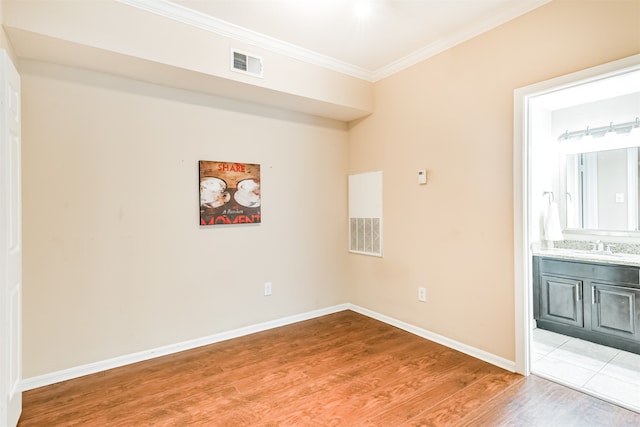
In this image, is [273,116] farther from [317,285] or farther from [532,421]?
[532,421]

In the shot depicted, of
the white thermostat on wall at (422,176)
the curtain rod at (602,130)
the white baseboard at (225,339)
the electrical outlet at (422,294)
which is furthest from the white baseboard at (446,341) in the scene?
the curtain rod at (602,130)

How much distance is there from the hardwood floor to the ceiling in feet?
8.87

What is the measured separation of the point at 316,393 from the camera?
231cm

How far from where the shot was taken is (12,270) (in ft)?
6.03

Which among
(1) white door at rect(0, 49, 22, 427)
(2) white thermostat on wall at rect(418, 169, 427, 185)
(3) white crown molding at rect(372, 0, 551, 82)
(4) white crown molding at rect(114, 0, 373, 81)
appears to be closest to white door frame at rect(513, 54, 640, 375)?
(3) white crown molding at rect(372, 0, 551, 82)

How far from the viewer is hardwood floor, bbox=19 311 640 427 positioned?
202 cm

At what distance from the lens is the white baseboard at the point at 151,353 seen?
2430 millimetres

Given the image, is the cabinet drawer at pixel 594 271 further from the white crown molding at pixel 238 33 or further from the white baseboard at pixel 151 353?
the white crown molding at pixel 238 33

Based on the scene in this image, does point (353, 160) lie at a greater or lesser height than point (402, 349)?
greater

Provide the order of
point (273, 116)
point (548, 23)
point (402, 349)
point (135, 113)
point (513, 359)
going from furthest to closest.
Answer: point (273, 116) < point (402, 349) < point (135, 113) < point (513, 359) < point (548, 23)

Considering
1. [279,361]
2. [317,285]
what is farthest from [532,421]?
[317,285]

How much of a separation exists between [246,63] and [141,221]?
63.5 inches

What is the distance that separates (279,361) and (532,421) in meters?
1.78

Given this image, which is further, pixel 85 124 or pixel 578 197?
pixel 578 197
